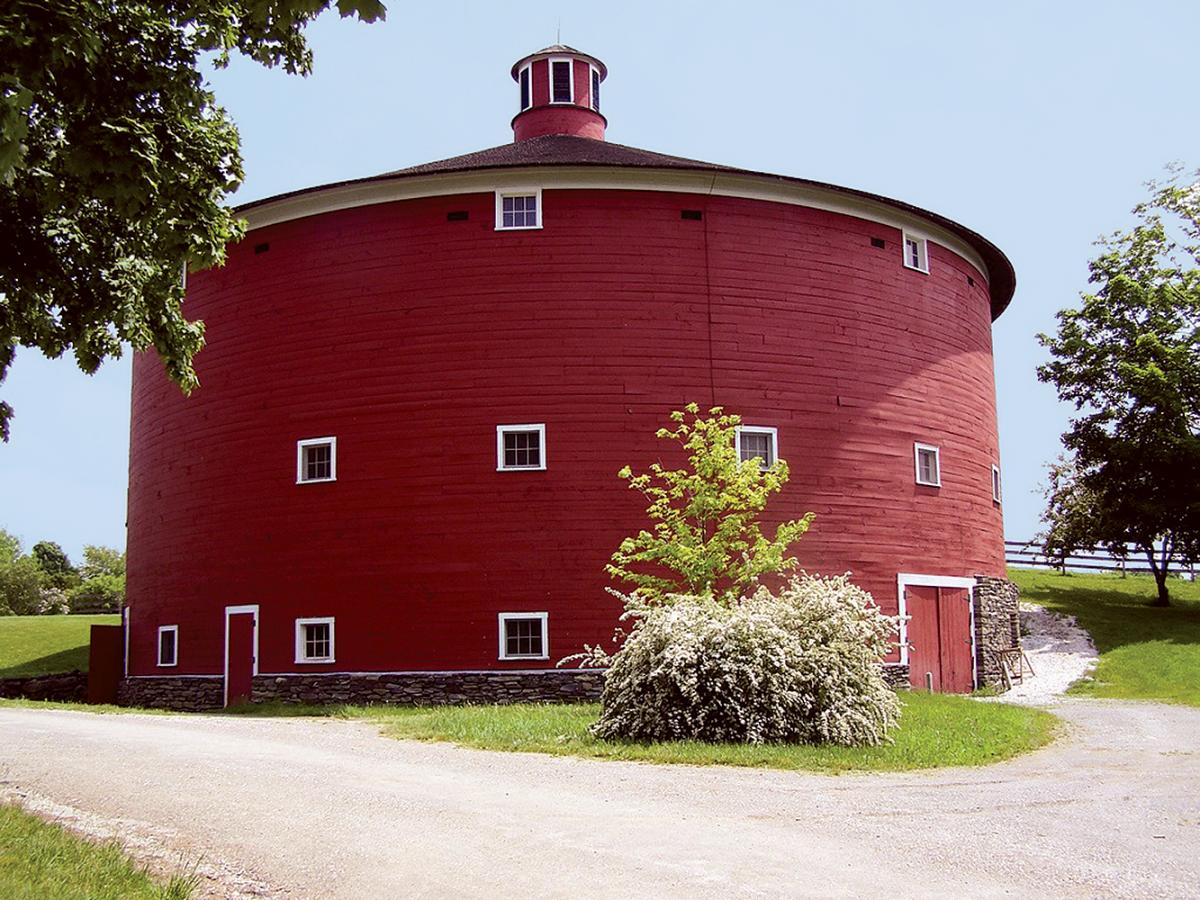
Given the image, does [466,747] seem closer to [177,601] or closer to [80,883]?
[80,883]

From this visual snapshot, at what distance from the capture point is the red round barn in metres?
22.5

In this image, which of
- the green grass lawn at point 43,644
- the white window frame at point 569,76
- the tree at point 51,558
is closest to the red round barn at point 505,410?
the white window frame at point 569,76

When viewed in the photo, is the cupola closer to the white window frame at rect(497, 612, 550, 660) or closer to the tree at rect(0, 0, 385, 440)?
the white window frame at rect(497, 612, 550, 660)

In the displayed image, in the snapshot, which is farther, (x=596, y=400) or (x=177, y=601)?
(x=177, y=601)

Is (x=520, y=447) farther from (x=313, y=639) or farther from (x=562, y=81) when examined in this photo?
(x=562, y=81)

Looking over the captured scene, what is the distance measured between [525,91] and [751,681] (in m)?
20.9

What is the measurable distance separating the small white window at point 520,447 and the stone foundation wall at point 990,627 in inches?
415

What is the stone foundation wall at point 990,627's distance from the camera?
26.9 metres

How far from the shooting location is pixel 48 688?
1220 inches

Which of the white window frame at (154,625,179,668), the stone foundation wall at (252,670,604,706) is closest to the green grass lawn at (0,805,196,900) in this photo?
the stone foundation wall at (252,670,604,706)

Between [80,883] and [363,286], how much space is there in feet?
59.0

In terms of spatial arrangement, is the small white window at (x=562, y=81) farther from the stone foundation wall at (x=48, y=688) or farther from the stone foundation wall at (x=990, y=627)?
the stone foundation wall at (x=48, y=688)

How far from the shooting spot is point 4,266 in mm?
11445

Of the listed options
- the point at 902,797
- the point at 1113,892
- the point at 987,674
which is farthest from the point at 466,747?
the point at 987,674
